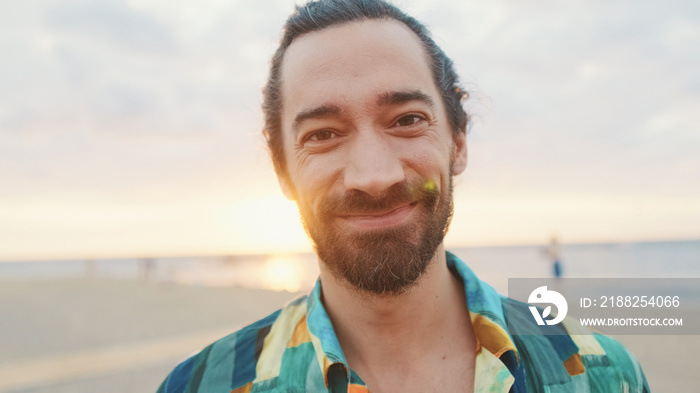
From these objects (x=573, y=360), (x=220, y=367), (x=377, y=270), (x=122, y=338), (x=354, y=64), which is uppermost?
(x=354, y=64)

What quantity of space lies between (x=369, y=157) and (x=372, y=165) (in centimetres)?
4

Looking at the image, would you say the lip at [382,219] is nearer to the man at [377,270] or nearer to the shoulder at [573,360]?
the man at [377,270]

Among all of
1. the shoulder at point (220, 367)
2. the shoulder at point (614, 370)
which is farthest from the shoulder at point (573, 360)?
the shoulder at point (220, 367)

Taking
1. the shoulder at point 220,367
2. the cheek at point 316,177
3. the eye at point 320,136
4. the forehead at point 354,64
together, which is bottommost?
the shoulder at point 220,367

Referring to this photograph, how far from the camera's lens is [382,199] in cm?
177

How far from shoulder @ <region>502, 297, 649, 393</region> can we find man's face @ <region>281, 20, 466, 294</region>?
586 mm

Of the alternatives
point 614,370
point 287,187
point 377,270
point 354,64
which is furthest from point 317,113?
point 614,370

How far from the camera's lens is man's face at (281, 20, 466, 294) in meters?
1.80

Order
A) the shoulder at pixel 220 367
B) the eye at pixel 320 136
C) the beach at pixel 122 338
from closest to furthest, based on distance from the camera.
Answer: the shoulder at pixel 220 367
the eye at pixel 320 136
the beach at pixel 122 338

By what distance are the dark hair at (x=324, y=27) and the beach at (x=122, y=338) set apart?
5.74 m

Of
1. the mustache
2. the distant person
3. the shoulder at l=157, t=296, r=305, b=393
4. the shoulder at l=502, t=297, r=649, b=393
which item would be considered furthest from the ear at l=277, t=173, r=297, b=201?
the distant person

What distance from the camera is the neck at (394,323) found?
78.0 inches

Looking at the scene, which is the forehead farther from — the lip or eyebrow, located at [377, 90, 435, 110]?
the lip

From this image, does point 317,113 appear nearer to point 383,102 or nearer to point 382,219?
point 383,102
